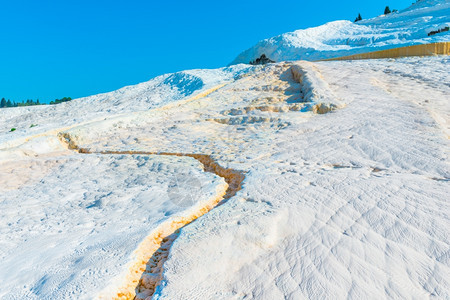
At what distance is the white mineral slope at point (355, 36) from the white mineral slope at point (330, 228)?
64.1 feet

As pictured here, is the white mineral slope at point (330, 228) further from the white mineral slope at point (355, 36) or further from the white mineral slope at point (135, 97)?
the white mineral slope at point (355, 36)

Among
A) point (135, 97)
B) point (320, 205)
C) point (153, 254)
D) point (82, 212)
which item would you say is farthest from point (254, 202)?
point (135, 97)

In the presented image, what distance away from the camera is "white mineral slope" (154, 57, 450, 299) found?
1502 mm

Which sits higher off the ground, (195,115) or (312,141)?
(195,115)

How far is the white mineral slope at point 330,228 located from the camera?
1502 millimetres

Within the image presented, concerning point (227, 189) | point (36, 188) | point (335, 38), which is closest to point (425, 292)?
point (227, 189)

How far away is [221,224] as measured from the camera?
2.01 meters

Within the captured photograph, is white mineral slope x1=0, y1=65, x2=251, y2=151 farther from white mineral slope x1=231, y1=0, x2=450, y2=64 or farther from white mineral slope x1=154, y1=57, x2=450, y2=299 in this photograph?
white mineral slope x1=231, y1=0, x2=450, y2=64

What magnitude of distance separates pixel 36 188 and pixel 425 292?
11.5 ft

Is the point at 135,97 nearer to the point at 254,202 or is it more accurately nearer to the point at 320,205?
the point at 254,202

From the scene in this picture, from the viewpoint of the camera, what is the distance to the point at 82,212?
2.59 meters

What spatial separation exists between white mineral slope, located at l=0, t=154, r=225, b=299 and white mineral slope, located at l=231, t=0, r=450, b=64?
20.6 meters

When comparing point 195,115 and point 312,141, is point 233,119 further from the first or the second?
point 312,141

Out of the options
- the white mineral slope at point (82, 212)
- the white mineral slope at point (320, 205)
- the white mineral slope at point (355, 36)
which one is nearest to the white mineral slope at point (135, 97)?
the white mineral slope at point (320, 205)
